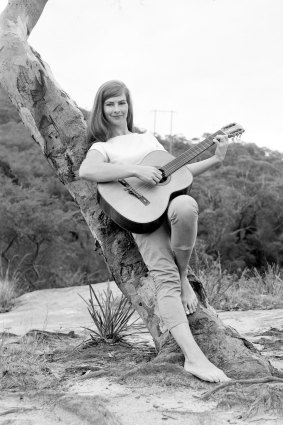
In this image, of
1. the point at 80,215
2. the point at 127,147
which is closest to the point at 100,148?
the point at 127,147

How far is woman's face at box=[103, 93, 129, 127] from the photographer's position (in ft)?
13.6

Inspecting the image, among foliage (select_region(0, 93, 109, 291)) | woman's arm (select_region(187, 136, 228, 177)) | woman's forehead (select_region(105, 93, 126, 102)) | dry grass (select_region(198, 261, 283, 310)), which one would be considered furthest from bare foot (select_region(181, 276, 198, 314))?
foliage (select_region(0, 93, 109, 291))

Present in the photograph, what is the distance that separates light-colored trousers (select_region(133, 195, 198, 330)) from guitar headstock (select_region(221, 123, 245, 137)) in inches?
24.6

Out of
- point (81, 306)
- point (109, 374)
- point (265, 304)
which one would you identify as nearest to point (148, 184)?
point (109, 374)

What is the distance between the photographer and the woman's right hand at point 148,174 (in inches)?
149

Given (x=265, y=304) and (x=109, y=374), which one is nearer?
(x=109, y=374)

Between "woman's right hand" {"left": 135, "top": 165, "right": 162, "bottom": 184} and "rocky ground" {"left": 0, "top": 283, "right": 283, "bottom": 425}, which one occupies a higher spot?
"woman's right hand" {"left": 135, "top": 165, "right": 162, "bottom": 184}

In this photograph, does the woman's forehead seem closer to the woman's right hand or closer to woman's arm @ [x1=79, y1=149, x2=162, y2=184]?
woman's arm @ [x1=79, y1=149, x2=162, y2=184]

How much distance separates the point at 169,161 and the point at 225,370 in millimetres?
1264

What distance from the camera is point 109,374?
145 inches

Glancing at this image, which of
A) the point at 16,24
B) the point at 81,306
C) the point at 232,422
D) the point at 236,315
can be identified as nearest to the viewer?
the point at 232,422

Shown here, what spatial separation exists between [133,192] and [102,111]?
0.64m

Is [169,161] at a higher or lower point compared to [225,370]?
higher

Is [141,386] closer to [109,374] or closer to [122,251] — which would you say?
[109,374]
